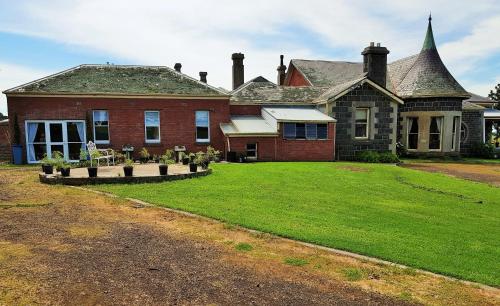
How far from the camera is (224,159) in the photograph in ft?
75.6

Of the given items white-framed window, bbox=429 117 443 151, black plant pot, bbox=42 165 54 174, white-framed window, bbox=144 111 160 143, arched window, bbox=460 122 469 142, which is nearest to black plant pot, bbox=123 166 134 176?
black plant pot, bbox=42 165 54 174

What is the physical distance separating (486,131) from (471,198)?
2464 centimetres

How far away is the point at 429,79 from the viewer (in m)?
26.9

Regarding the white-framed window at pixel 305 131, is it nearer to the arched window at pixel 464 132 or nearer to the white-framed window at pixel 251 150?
the white-framed window at pixel 251 150

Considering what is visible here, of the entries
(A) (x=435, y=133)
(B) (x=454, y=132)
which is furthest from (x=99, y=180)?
(B) (x=454, y=132)

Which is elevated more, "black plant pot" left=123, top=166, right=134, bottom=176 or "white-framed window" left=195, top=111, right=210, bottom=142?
"white-framed window" left=195, top=111, right=210, bottom=142

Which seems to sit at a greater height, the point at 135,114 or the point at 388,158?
the point at 135,114

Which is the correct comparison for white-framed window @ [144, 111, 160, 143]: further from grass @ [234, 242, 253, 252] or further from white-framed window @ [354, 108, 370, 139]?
grass @ [234, 242, 253, 252]

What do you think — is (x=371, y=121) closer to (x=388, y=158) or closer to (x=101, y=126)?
(x=388, y=158)

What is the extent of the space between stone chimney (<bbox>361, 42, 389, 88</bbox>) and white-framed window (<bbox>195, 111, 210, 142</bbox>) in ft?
38.9

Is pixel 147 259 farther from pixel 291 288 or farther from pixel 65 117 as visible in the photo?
pixel 65 117

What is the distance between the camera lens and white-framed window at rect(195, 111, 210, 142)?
23.4 metres

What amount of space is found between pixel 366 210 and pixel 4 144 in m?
23.3

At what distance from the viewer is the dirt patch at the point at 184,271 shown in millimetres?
4754
